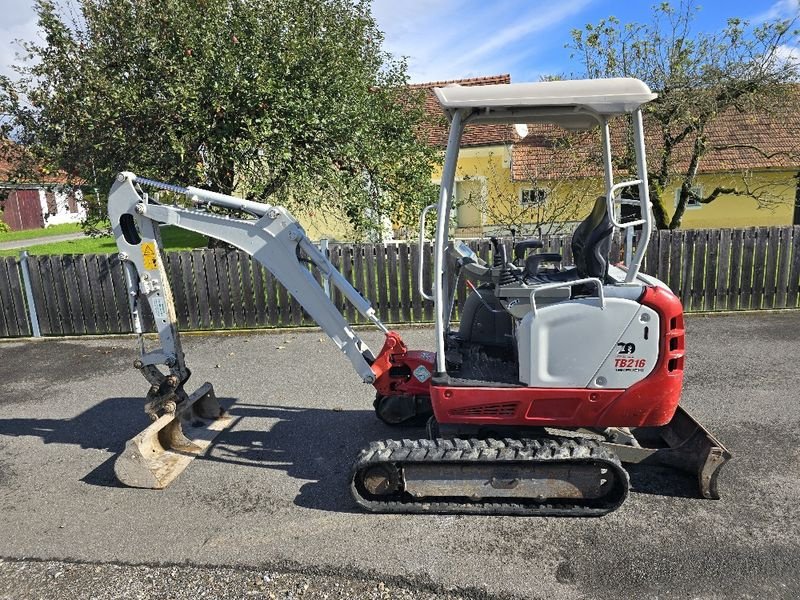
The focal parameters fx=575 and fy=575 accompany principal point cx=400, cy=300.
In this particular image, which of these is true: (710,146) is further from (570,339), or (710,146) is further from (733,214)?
(570,339)

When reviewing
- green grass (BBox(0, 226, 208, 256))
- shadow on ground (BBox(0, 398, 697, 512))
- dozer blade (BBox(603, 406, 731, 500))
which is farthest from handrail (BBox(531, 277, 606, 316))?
green grass (BBox(0, 226, 208, 256))

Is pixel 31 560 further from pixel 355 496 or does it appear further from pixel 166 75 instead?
pixel 166 75

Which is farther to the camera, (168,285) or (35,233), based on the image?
(35,233)

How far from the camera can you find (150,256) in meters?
4.76

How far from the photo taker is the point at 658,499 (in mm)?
4082

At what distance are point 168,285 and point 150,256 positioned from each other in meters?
0.28

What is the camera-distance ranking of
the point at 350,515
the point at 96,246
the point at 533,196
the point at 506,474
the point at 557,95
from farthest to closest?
the point at 96,246
the point at 533,196
the point at 350,515
the point at 506,474
the point at 557,95

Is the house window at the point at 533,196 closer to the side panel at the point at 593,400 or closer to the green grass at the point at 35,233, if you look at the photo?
the side panel at the point at 593,400

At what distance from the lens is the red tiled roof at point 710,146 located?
11.5m

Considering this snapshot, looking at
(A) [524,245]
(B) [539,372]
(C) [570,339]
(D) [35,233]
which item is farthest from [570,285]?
(D) [35,233]

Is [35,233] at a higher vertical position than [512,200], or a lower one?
lower

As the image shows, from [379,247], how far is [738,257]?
19.1 feet

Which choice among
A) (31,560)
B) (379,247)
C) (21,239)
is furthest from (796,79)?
(21,239)

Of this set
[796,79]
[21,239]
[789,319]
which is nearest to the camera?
[789,319]
